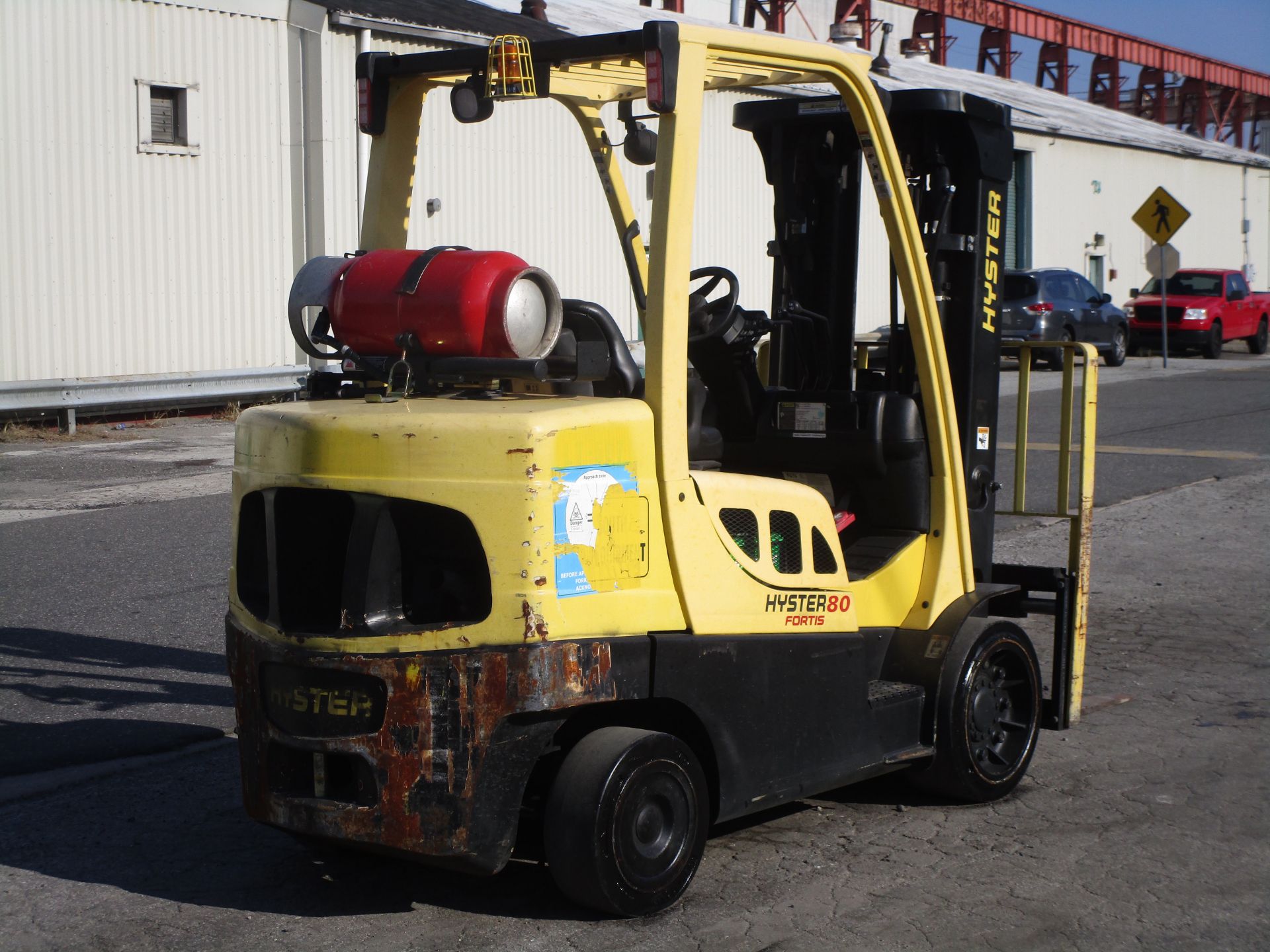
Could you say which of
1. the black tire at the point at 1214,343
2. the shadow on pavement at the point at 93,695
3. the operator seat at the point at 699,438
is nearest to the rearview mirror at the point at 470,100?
the operator seat at the point at 699,438

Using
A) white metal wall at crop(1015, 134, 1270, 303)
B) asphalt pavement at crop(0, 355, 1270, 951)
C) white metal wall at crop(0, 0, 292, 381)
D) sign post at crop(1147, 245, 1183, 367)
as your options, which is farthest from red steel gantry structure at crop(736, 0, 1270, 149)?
asphalt pavement at crop(0, 355, 1270, 951)

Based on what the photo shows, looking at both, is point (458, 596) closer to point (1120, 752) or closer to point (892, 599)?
point (892, 599)

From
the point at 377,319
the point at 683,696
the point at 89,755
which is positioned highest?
the point at 377,319

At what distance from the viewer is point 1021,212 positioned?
38.0m

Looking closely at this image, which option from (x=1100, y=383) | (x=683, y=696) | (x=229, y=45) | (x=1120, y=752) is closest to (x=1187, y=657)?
(x=1120, y=752)

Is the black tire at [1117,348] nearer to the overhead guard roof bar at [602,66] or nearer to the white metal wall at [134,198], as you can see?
the white metal wall at [134,198]

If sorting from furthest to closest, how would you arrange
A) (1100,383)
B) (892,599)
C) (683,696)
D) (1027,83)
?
(1027,83) → (1100,383) → (892,599) → (683,696)

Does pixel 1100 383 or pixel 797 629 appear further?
pixel 1100 383

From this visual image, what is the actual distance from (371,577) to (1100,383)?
2340cm

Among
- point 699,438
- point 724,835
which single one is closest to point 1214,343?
point 724,835

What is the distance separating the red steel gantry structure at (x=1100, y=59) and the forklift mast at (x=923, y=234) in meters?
38.1

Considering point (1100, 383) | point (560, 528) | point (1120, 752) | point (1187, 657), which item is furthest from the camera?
point (1100, 383)

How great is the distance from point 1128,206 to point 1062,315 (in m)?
16.1

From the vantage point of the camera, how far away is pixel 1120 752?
6.20m
